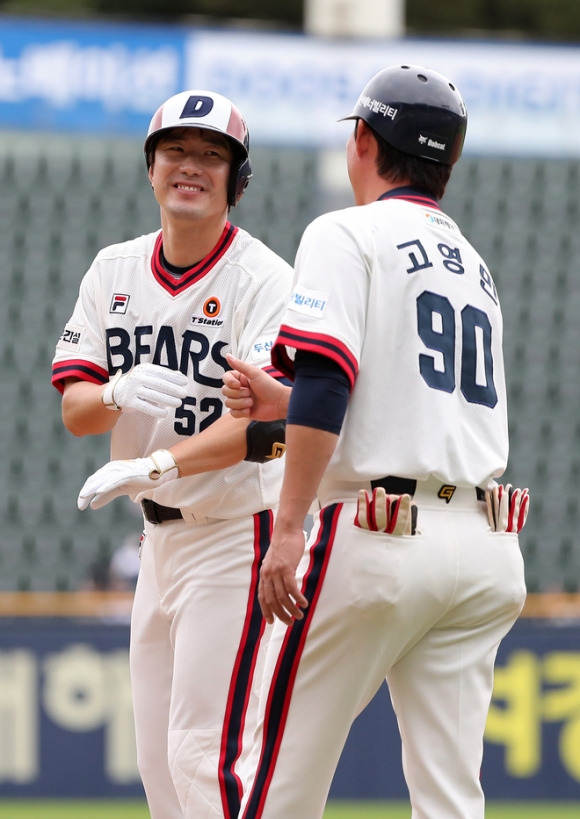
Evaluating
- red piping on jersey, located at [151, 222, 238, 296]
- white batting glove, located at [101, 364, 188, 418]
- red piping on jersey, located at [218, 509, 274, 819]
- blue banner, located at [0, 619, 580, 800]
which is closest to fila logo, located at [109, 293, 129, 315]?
red piping on jersey, located at [151, 222, 238, 296]

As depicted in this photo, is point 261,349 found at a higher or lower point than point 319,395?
higher

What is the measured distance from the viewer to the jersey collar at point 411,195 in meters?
3.15

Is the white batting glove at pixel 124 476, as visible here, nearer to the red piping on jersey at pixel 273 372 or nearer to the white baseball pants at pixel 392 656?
the red piping on jersey at pixel 273 372

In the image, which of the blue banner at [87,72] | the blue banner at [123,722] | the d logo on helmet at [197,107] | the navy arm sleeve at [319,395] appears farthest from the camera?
the blue banner at [87,72]

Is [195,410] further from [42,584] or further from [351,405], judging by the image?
[42,584]

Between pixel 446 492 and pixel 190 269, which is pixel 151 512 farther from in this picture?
pixel 446 492

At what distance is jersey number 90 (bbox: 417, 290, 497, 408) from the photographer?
2.98 metres

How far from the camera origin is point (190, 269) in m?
3.88

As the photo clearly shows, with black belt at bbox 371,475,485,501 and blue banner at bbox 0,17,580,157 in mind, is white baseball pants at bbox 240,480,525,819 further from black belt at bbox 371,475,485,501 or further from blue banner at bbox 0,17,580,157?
blue banner at bbox 0,17,580,157

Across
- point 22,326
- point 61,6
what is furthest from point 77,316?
point 61,6

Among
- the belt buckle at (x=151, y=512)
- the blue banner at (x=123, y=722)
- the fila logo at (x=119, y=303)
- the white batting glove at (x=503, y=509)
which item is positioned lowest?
the blue banner at (x=123, y=722)

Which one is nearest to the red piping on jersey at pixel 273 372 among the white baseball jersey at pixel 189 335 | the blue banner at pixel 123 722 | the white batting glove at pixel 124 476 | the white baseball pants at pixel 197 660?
the white baseball jersey at pixel 189 335

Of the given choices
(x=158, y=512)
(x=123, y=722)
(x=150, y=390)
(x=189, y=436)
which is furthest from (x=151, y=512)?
(x=123, y=722)

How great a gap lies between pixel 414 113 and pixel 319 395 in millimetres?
752
